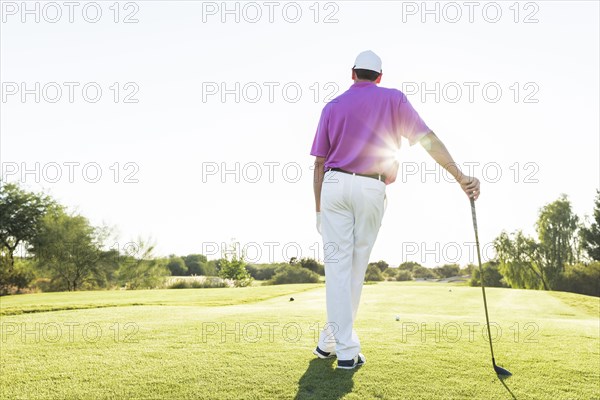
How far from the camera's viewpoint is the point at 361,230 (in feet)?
14.3

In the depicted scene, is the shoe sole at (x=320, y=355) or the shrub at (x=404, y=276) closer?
the shoe sole at (x=320, y=355)

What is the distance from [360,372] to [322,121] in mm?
2335

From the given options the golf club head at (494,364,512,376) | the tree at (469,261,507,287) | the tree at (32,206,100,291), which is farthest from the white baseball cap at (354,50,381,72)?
the tree at (469,261,507,287)

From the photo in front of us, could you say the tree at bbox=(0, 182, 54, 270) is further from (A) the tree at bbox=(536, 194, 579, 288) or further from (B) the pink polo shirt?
(A) the tree at bbox=(536, 194, 579, 288)

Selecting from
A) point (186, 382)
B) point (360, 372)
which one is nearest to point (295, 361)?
point (360, 372)

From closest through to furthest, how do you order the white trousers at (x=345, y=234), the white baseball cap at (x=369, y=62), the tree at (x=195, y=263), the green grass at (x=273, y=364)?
1. the green grass at (x=273, y=364)
2. the white trousers at (x=345, y=234)
3. the white baseball cap at (x=369, y=62)
4. the tree at (x=195, y=263)

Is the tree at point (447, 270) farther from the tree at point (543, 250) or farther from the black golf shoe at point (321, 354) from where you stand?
the black golf shoe at point (321, 354)

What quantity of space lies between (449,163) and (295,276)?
41.2 metres

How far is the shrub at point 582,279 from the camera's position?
4647cm

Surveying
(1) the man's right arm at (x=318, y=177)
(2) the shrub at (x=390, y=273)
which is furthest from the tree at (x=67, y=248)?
(1) the man's right arm at (x=318, y=177)

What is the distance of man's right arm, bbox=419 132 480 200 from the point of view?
4336mm

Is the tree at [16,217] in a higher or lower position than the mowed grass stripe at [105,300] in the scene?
higher

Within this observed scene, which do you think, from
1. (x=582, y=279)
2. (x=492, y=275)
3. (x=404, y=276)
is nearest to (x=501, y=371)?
(x=582, y=279)

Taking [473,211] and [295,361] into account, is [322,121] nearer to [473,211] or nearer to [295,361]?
[473,211]
